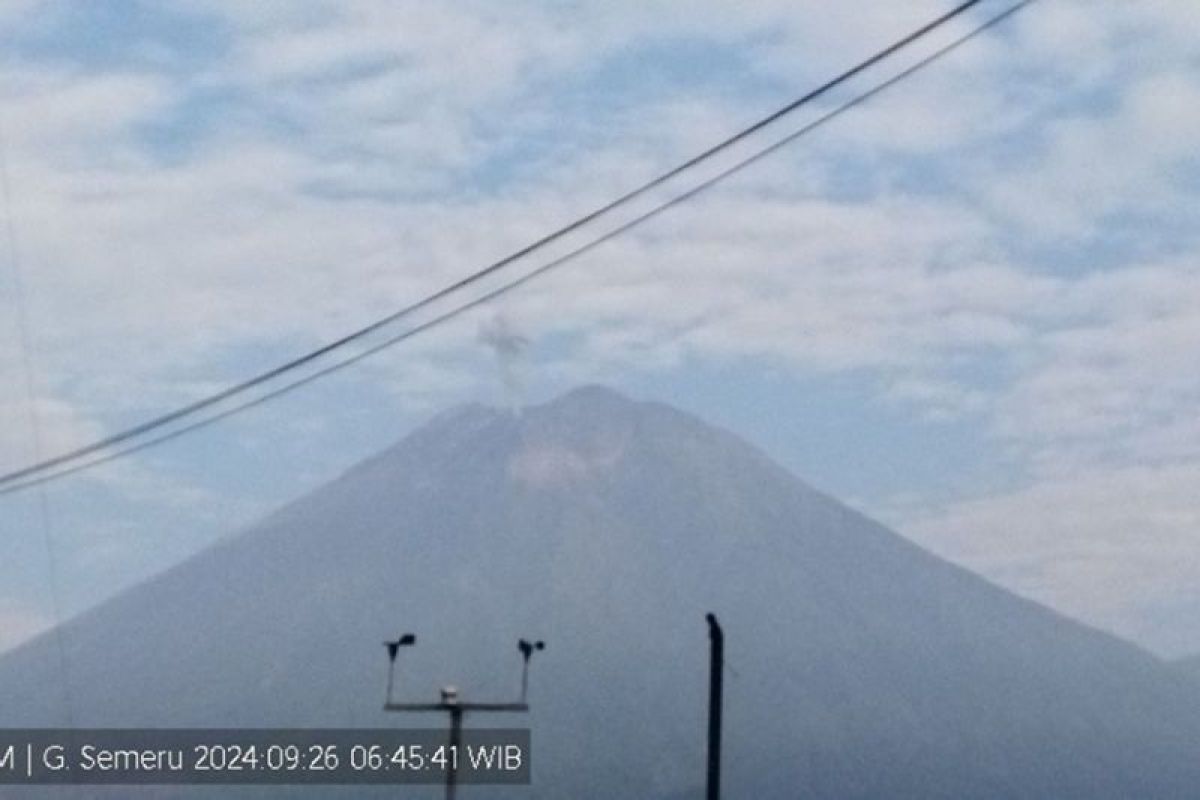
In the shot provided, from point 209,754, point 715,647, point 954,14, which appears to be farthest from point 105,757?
point 954,14

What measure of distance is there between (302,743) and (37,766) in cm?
752

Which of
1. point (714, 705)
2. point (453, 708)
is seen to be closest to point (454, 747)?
point (453, 708)

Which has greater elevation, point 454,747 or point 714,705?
point 454,747

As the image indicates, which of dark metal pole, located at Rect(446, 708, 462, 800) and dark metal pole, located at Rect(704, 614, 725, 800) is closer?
dark metal pole, located at Rect(704, 614, 725, 800)

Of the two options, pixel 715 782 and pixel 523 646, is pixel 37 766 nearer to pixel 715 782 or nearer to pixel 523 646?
pixel 523 646

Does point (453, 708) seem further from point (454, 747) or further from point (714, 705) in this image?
point (714, 705)

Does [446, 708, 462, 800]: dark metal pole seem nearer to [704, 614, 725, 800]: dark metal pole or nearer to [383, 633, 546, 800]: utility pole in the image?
[383, 633, 546, 800]: utility pole

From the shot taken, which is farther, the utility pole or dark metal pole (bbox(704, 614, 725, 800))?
the utility pole

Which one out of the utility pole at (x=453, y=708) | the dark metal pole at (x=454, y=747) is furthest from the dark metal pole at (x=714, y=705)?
the dark metal pole at (x=454, y=747)

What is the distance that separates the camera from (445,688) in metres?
47.5

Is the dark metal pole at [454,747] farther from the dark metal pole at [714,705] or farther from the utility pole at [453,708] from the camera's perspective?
the dark metal pole at [714,705]

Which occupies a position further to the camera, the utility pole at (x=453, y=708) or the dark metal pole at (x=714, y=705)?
the utility pole at (x=453, y=708)

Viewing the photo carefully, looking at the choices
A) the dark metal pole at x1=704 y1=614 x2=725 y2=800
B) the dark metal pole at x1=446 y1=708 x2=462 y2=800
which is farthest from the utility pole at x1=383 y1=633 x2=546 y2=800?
the dark metal pole at x1=704 y1=614 x2=725 y2=800

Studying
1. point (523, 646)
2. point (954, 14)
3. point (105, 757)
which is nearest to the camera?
point (954, 14)
